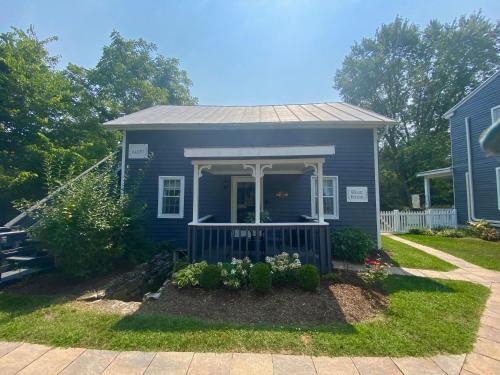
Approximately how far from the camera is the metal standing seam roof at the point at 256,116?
8.24 meters

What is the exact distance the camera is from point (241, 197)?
9.02 meters

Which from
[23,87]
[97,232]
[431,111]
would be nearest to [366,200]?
[97,232]

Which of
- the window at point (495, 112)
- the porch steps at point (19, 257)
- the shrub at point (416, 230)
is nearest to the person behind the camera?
the porch steps at point (19, 257)

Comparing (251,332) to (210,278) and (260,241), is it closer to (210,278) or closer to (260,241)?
(210,278)

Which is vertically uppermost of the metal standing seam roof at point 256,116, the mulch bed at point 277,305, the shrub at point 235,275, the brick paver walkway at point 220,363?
the metal standing seam roof at point 256,116

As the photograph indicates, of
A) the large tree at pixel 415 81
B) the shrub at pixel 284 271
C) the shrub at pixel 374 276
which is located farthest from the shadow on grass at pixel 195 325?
the large tree at pixel 415 81

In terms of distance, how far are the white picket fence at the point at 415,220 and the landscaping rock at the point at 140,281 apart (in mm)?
11354

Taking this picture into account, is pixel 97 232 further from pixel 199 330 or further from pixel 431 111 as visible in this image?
pixel 431 111

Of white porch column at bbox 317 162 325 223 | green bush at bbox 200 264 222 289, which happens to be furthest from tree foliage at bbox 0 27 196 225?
white porch column at bbox 317 162 325 223

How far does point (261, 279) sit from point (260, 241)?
1.36 metres

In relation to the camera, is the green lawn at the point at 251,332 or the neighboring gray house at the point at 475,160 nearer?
the green lawn at the point at 251,332

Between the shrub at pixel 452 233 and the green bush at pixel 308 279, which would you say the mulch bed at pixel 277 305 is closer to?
the green bush at pixel 308 279

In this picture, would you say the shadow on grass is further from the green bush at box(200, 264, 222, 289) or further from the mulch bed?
the green bush at box(200, 264, 222, 289)

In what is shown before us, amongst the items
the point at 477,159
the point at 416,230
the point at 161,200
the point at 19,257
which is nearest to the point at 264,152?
the point at 161,200
